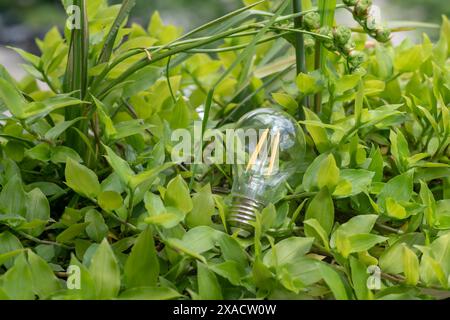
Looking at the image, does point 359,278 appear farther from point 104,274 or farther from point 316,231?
point 104,274

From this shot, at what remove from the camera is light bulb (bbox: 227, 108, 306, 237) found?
2.12ft

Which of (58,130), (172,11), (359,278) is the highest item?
(172,11)

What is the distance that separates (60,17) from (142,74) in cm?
258

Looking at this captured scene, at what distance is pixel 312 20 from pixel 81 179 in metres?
0.26

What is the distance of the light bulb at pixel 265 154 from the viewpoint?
25.4 inches

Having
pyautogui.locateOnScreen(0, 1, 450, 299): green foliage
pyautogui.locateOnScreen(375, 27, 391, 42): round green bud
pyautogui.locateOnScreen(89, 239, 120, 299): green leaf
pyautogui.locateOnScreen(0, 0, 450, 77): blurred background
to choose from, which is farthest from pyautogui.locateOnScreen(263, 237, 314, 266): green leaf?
pyautogui.locateOnScreen(0, 0, 450, 77): blurred background

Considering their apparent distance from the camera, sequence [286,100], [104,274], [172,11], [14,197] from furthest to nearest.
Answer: [172,11], [286,100], [14,197], [104,274]

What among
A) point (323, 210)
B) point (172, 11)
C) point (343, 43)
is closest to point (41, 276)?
point (323, 210)

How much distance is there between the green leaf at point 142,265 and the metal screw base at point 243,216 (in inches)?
3.6

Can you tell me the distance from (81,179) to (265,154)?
177mm

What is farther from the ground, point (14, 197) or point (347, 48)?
point (347, 48)

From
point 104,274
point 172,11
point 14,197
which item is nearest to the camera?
point 104,274

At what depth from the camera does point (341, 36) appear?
2.10 feet

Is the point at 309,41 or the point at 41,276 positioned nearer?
the point at 41,276
